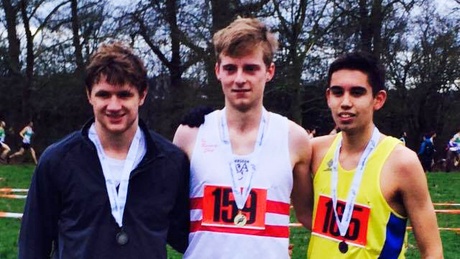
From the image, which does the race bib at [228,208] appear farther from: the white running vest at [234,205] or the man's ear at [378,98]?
the man's ear at [378,98]

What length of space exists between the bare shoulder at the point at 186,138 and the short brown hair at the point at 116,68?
0.41 meters

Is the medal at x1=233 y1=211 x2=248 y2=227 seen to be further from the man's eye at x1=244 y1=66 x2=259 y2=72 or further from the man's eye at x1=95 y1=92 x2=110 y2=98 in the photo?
the man's eye at x1=95 y1=92 x2=110 y2=98

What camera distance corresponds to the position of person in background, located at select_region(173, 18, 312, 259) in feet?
11.3

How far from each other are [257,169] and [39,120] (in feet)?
92.5

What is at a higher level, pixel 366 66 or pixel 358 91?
pixel 366 66

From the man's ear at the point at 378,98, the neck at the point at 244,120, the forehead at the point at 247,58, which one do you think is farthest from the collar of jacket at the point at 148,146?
the man's ear at the point at 378,98

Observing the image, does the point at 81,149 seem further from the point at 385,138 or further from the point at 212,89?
the point at 212,89

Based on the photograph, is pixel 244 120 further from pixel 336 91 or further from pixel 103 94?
pixel 103 94

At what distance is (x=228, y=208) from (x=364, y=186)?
65cm

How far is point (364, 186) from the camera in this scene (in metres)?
3.35

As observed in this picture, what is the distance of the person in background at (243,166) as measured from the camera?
3432mm

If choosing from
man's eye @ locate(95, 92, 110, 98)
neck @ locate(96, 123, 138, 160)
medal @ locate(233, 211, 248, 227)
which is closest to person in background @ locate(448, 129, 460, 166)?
medal @ locate(233, 211, 248, 227)

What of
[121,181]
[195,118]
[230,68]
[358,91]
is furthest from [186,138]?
[358,91]

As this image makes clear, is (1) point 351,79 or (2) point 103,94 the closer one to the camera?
(2) point 103,94
